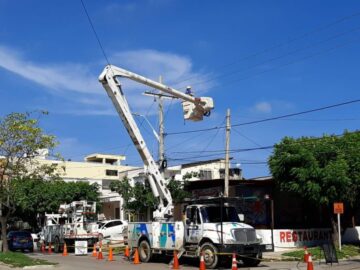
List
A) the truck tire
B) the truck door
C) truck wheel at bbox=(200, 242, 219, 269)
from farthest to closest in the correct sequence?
the truck door
the truck tire
truck wheel at bbox=(200, 242, 219, 269)

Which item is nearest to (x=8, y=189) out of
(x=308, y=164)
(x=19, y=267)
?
(x=19, y=267)

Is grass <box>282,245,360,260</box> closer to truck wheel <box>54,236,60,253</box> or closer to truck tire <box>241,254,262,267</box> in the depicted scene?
truck tire <box>241,254,262,267</box>

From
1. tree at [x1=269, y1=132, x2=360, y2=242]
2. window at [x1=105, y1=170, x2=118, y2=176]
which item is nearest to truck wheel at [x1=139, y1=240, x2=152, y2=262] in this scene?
tree at [x1=269, y1=132, x2=360, y2=242]

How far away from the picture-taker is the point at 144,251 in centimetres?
2505

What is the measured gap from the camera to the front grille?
21.6 metres

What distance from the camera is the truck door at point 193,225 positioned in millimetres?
22500

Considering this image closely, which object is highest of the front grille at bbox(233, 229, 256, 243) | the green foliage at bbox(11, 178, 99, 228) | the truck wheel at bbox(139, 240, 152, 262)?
the green foliage at bbox(11, 178, 99, 228)

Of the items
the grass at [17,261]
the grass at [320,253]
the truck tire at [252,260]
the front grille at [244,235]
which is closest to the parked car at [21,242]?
the grass at [17,261]

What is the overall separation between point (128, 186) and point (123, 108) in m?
12.5

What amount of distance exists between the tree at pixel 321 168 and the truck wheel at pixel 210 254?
921 cm

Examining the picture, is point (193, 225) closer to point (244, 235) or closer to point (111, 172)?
point (244, 235)

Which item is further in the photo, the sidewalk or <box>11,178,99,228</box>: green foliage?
<box>11,178,99,228</box>: green foliage

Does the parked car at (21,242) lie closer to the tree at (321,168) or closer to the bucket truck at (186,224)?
the bucket truck at (186,224)

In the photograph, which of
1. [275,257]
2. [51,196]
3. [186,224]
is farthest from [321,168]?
[51,196]
